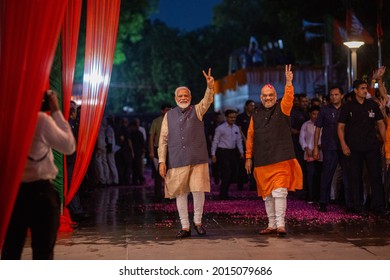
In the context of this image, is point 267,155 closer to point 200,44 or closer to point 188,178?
point 188,178

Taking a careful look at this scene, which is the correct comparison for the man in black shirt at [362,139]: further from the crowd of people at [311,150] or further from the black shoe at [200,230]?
the black shoe at [200,230]

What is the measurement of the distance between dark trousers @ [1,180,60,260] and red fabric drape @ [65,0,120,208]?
212 inches

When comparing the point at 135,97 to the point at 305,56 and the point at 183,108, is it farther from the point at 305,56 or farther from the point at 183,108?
the point at 183,108

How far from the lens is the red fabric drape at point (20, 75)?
683 cm

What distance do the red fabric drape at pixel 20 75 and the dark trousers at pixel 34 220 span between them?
0.12m

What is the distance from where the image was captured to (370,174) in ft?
43.4

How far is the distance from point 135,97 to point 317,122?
180 feet

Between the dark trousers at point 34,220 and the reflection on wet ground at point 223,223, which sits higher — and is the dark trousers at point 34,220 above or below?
above

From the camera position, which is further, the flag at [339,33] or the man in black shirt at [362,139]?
the flag at [339,33]

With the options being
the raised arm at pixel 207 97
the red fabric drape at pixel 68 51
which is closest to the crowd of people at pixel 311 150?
the raised arm at pixel 207 97

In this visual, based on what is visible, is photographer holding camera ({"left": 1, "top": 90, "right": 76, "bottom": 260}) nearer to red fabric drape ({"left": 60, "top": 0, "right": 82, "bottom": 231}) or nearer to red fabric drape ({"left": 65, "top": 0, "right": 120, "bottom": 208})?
red fabric drape ({"left": 60, "top": 0, "right": 82, "bottom": 231})

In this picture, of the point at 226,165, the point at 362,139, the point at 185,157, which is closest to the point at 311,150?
the point at 226,165

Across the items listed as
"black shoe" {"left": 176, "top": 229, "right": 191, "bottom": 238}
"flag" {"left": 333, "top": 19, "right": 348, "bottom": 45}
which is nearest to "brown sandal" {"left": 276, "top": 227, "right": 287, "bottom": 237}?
"black shoe" {"left": 176, "top": 229, "right": 191, "bottom": 238}

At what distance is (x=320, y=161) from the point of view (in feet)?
52.0
